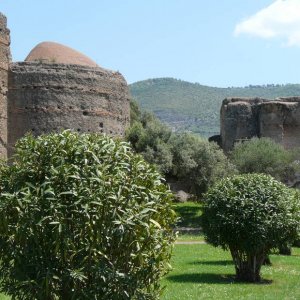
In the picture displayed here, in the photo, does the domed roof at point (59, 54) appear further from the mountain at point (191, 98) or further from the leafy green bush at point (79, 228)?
the mountain at point (191, 98)

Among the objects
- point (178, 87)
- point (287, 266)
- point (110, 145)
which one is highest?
point (178, 87)

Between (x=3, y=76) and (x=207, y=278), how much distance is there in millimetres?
19960

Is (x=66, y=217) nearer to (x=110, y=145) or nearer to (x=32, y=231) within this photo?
(x=32, y=231)

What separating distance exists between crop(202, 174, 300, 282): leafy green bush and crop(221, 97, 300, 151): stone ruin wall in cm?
3089

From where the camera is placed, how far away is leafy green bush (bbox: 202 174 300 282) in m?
15.3

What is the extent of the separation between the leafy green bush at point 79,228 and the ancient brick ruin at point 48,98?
23896mm

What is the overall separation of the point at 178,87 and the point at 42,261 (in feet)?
392

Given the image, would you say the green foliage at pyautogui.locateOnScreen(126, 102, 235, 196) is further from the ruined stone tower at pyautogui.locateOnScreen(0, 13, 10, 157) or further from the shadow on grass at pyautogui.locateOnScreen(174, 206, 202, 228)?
the ruined stone tower at pyautogui.locateOnScreen(0, 13, 10, 157)

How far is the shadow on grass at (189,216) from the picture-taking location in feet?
110

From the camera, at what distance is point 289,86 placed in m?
131

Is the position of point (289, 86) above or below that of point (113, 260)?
above

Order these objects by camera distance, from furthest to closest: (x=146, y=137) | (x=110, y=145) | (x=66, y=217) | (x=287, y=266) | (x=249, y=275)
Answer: (x=146, y=137) → (x=287, y=266) → (x=249, y=275) → (x=110, y=145) → (x=66, y=217)

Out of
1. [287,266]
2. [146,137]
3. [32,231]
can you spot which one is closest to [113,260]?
[32,231]

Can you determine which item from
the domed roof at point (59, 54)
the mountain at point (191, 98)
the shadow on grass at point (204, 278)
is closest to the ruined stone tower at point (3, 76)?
the domed roof at point (59, 54)
